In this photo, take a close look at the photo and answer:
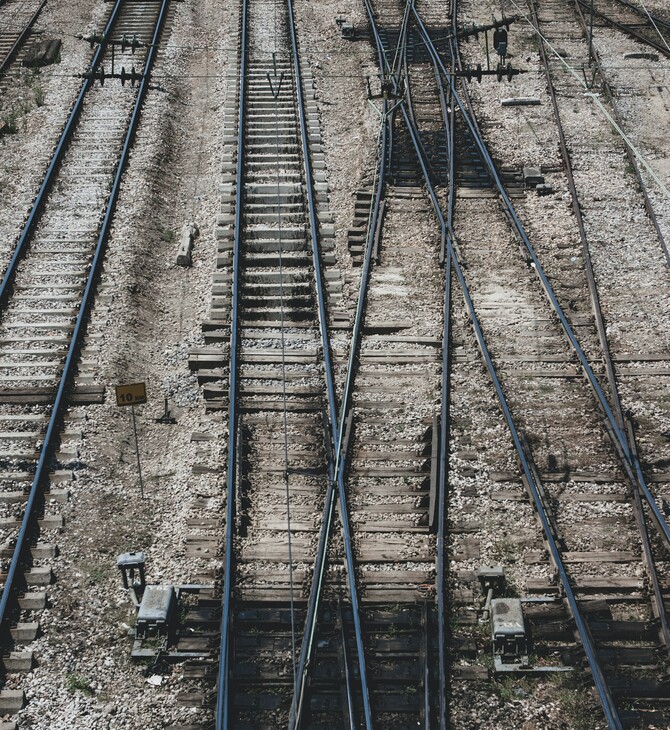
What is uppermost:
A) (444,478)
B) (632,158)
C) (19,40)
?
(19,40)

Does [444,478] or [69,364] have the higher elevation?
[69,364]

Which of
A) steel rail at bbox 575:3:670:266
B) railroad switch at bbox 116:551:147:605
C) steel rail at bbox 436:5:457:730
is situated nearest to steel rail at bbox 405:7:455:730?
steel rail at bbox 436:5:457:730

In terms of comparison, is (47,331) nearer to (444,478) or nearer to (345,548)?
(345,548)

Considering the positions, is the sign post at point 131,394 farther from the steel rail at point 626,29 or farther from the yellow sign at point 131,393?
the steel rail at point 626,29

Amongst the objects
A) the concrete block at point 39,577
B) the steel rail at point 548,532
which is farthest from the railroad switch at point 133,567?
the steel rail at point 548,532

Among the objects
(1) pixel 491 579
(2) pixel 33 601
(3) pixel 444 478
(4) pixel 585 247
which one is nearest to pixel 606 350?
(4) pixel 585 247

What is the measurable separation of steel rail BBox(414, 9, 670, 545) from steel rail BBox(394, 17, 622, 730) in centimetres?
125

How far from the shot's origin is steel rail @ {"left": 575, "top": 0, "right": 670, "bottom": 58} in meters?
24.7

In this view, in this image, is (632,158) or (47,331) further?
(632,158)

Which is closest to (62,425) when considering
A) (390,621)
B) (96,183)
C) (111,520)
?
(111,520)

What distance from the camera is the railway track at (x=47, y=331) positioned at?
10.6 metres

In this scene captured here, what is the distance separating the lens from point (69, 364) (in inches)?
545

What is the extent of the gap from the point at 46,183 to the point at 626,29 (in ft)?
53.2

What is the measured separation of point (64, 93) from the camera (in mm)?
22688
